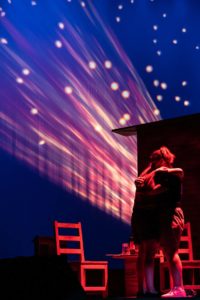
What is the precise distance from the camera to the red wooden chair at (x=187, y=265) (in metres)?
6.22

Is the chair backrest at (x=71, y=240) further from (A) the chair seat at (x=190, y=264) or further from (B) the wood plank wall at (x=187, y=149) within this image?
(B) the wood plank wall at (x=187, y=149)

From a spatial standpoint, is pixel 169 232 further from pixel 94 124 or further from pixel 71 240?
pixel 94 124

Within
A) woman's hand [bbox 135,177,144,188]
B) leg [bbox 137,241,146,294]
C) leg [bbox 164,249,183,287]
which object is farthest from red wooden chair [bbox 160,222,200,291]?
woman's hand [bbox 135,177,144,188]

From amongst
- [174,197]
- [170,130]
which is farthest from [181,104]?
[174,197]

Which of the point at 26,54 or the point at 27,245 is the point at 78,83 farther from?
the point at 27,245

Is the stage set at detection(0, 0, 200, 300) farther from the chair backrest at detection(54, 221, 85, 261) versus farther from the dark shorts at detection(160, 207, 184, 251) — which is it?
the dark shorts at detection(160, 207, 184, 251)

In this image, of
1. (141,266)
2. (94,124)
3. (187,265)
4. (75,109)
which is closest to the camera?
(141,266)

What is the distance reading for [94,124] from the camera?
7.54 metres

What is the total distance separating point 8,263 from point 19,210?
424 cm

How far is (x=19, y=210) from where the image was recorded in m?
6.75

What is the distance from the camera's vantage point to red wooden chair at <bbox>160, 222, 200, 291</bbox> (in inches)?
245

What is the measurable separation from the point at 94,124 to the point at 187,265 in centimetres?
217

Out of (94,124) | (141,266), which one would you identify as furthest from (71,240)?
(141,266)

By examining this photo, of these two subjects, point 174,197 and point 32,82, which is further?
point 32,82
